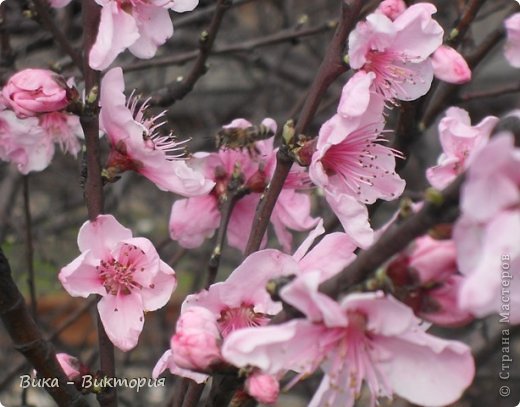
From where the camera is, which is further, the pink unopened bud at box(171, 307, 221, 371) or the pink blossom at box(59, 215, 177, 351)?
the pink blossom at box(59, 215, 177, 351)

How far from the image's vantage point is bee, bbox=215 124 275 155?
1.85m

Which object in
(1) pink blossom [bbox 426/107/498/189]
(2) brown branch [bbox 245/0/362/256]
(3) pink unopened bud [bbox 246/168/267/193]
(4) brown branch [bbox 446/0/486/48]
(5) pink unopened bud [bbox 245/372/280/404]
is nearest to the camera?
(5) pink unopened bud [bbox 245/372/280/404]

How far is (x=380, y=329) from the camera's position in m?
1.13

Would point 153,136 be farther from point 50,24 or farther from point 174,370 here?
point 174,370

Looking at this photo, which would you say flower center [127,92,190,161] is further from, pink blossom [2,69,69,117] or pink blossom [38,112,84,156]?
pink blossom [38,112,84,156]

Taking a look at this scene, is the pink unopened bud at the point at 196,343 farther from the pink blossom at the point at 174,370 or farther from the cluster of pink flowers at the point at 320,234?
the pink blossom at the point at 174,370

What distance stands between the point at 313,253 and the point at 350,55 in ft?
1.22

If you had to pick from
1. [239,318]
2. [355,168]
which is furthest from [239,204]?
[239,318]

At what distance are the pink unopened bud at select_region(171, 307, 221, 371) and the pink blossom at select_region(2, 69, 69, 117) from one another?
0.53 m

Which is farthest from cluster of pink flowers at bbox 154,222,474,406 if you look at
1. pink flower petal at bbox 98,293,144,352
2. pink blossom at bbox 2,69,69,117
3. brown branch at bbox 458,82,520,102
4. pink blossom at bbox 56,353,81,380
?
brown branch at bbox 458,82,520,102

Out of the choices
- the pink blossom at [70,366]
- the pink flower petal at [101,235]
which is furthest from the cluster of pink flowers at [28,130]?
the pink blossom at [70,366]

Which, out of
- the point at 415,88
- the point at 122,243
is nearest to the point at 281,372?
the point at 122,243

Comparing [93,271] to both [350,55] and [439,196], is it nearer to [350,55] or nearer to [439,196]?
[350,55]

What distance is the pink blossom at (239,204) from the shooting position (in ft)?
6.09
